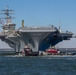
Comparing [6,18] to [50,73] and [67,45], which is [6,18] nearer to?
[67,45]

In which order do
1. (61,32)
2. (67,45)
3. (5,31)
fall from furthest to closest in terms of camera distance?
1. (67,45)
2. (5,31)
3. (61,32)

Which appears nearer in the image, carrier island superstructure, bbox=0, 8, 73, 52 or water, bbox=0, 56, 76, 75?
water, bbox=0, 56, 76, 75

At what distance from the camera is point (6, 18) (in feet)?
524

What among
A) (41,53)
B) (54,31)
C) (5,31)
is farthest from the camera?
(5,31)

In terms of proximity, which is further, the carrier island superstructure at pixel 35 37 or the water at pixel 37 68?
the carrier island superstructure at pixel 35 37

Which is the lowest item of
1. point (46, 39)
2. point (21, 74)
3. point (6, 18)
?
point (21, 74)

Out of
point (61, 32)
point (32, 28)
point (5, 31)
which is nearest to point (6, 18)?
point (5, 31)

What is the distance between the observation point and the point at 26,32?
11144 cm

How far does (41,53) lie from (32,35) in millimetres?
6243

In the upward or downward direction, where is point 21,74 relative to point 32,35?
downward

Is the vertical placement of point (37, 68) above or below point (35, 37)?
below

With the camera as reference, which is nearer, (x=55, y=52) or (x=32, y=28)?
(x=32, y=28)

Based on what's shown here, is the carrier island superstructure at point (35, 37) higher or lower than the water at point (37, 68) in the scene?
higher

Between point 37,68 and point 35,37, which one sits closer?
point 37,68
